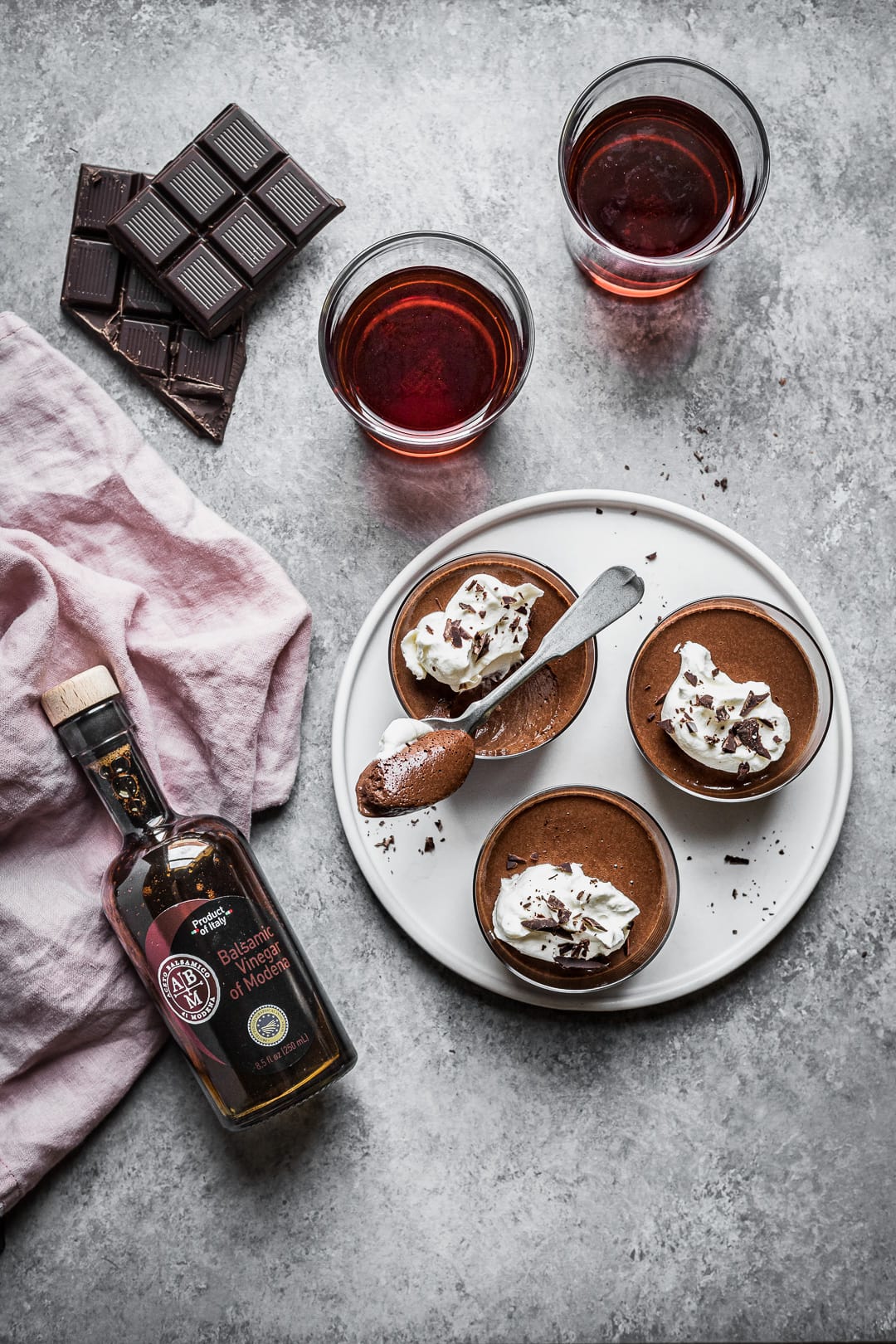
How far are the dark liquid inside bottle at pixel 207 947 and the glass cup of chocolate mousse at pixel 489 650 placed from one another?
1.74ft

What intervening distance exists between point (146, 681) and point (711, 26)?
2.02m

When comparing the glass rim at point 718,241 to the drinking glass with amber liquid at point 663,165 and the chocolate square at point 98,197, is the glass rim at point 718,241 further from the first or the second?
the chocolate square at point 98,197

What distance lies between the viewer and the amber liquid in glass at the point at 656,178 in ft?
6.84

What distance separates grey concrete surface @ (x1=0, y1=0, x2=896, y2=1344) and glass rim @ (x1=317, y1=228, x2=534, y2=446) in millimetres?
147

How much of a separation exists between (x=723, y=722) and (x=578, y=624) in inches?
13.7

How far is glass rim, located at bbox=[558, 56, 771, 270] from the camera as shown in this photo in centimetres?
202

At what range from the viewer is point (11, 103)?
2.23 m

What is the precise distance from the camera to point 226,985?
1.84 m

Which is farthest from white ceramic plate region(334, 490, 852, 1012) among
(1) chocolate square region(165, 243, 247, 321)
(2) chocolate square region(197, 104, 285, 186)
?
(2) chocolate square region(197, 104, 285, 186)

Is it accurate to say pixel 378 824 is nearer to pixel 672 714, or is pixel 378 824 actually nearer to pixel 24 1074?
pixel 672 714

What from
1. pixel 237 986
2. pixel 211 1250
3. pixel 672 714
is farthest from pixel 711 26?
pixel 211 1250

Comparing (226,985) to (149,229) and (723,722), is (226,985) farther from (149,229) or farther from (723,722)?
(149,229)

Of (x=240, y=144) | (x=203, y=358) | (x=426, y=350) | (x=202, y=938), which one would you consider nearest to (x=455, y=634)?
(x=426, y=350)

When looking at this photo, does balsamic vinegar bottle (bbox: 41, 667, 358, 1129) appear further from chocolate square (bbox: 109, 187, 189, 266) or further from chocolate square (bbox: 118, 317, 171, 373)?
chocolate square (bbox: 109, 187, 189, 266)
